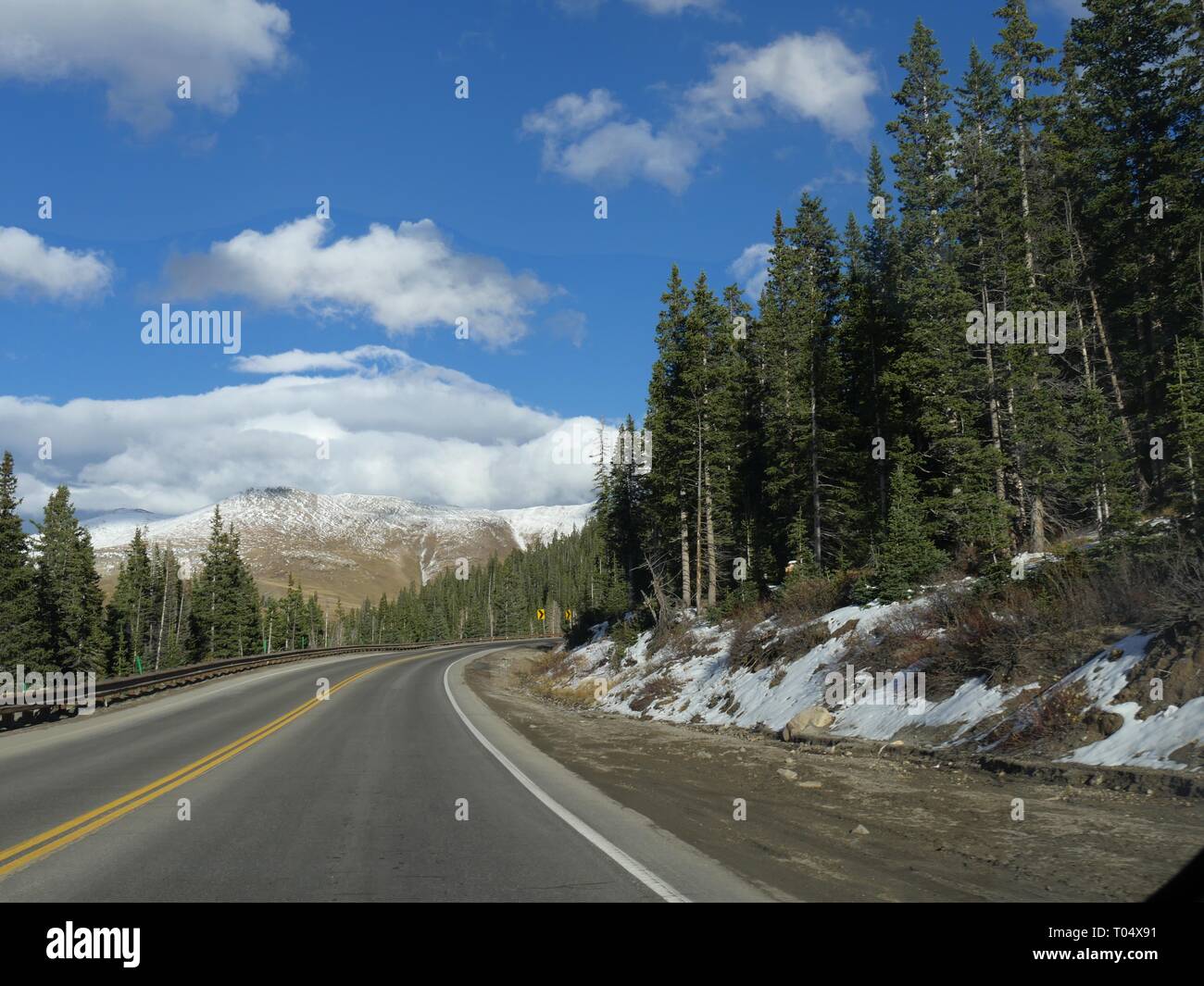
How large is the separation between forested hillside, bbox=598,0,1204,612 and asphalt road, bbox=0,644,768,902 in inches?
→ 488

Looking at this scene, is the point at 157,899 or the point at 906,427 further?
the point at 906,427

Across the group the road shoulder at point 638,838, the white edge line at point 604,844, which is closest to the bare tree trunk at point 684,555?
the road shoulder at point 638,838

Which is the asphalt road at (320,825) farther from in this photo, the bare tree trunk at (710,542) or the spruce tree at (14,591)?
the spruce tree at (14,591)

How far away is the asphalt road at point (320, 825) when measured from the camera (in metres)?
5.92

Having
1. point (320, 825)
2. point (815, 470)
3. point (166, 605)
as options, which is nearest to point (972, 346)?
point (815, 470)

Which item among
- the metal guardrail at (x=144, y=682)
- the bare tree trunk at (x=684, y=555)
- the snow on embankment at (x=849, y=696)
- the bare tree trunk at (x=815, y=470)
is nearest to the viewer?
the snow on embankment at (x=849, y=696)

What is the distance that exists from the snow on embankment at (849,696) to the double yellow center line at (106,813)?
35.0ft

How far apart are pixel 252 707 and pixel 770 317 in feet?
101

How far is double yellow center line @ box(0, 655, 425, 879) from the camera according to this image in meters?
Answer: 6.89

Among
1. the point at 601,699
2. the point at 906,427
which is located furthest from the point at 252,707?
the point at 906,427

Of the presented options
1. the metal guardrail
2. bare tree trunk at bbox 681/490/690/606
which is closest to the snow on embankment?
bare tree trunk at bbox 681/490/690/606

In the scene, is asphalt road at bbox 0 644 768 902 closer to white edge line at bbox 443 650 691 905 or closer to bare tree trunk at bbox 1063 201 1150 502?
white edge line at bbox 443 650 691 905
